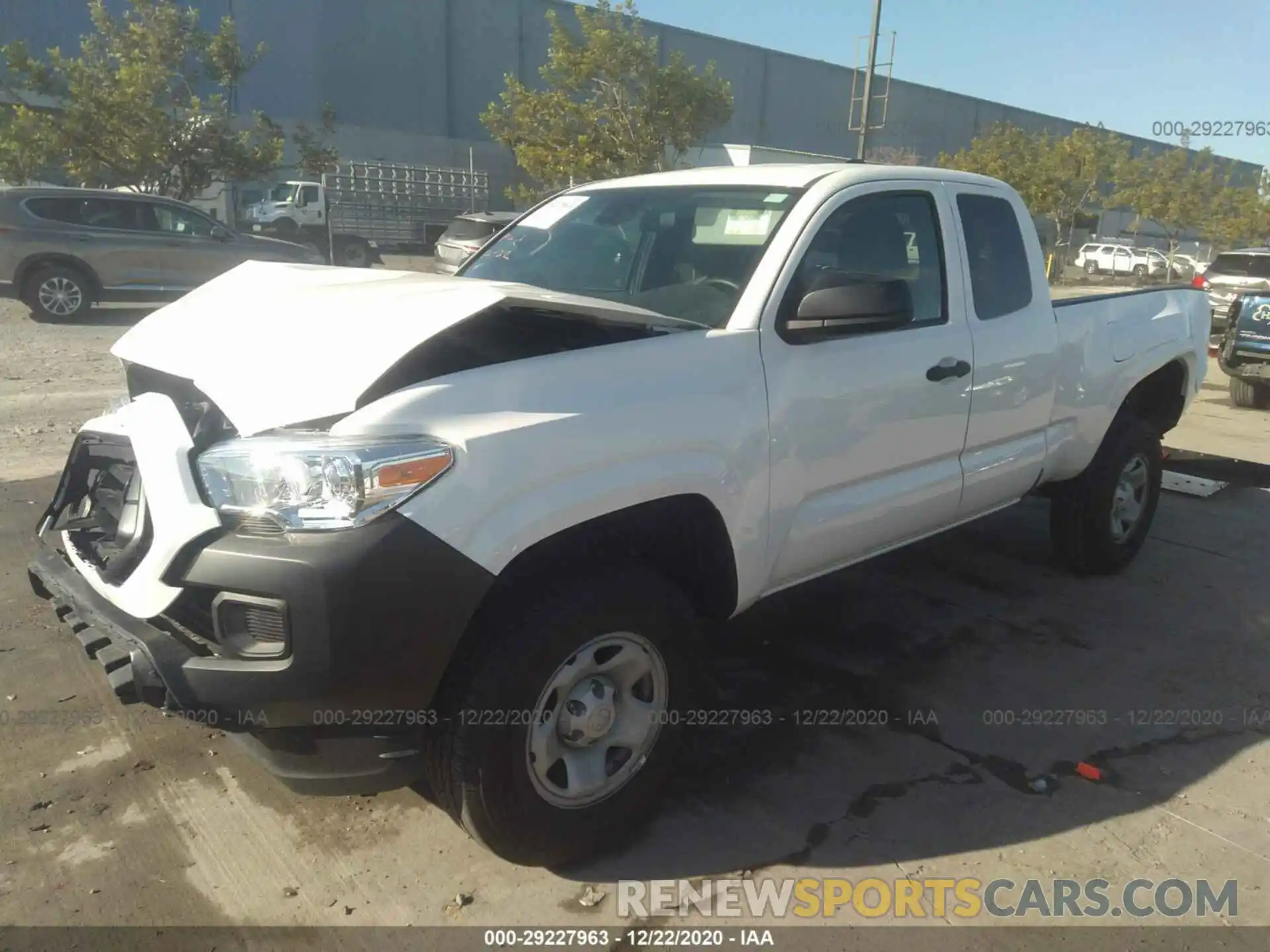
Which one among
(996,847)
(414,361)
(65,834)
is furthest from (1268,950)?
(65,834)

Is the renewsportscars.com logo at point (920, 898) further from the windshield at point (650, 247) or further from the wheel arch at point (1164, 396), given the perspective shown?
the wheel arch at point (1164, 396)

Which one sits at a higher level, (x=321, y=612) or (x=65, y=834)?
(x=321, y=612)

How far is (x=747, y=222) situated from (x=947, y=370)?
96 cm

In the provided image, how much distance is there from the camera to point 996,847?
114 inches

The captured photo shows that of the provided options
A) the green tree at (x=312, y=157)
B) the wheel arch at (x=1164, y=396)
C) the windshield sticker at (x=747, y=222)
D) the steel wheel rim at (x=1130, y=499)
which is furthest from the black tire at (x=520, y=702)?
the green tree at (x=312, y=157)

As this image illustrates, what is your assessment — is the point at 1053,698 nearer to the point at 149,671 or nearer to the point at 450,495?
the point at 450,495

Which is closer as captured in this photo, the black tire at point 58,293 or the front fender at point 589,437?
the front fender at point 589,437

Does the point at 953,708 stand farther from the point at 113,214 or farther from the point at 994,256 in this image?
the point at 113,214

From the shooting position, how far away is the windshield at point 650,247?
10.7ft

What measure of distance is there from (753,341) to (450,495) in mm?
1165

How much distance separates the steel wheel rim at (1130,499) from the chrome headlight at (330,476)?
161 inches

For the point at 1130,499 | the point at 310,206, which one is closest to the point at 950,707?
the point at 1130,499

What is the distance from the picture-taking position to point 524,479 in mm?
2330

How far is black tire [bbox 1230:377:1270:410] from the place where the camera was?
11.1 m
